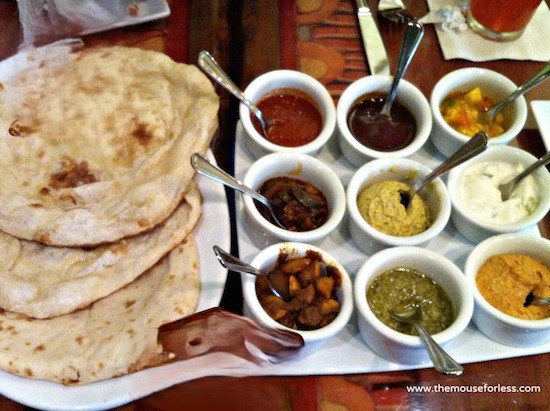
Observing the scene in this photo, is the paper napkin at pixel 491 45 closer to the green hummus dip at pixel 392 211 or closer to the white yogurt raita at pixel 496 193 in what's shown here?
the white yogurt raita at pixel 496 193

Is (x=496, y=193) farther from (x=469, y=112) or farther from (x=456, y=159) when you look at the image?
(x=469, y=112)

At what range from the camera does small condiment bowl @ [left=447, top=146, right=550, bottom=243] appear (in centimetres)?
174

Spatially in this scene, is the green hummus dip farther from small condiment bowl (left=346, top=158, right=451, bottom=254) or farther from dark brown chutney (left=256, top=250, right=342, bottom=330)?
dark brown chutney (left=256, top=250, right=342, bottom=330)

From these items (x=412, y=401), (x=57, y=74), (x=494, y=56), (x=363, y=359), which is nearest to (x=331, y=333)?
(x=363, y=359)

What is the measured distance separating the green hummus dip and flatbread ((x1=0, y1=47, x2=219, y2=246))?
554 mm

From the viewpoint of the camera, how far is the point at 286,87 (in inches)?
79.1

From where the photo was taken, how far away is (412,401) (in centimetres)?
157

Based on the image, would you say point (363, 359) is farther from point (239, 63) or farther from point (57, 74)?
point (57, 74)

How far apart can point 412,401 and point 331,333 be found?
1.06ft

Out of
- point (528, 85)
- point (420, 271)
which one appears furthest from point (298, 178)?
point (528, 85)

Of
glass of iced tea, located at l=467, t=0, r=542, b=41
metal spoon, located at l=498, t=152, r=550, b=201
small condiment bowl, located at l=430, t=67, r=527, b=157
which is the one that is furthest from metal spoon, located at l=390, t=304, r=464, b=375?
glass of iced tea, located at l=467, t=0, r=542, b=41

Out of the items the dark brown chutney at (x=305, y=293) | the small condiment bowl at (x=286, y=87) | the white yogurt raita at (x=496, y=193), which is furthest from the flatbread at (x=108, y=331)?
the white yogurt raita at (x=496, y=193)

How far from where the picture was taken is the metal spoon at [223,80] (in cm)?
183

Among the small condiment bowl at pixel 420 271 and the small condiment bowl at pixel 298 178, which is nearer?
the small condiment bowl at pixel 420 271
